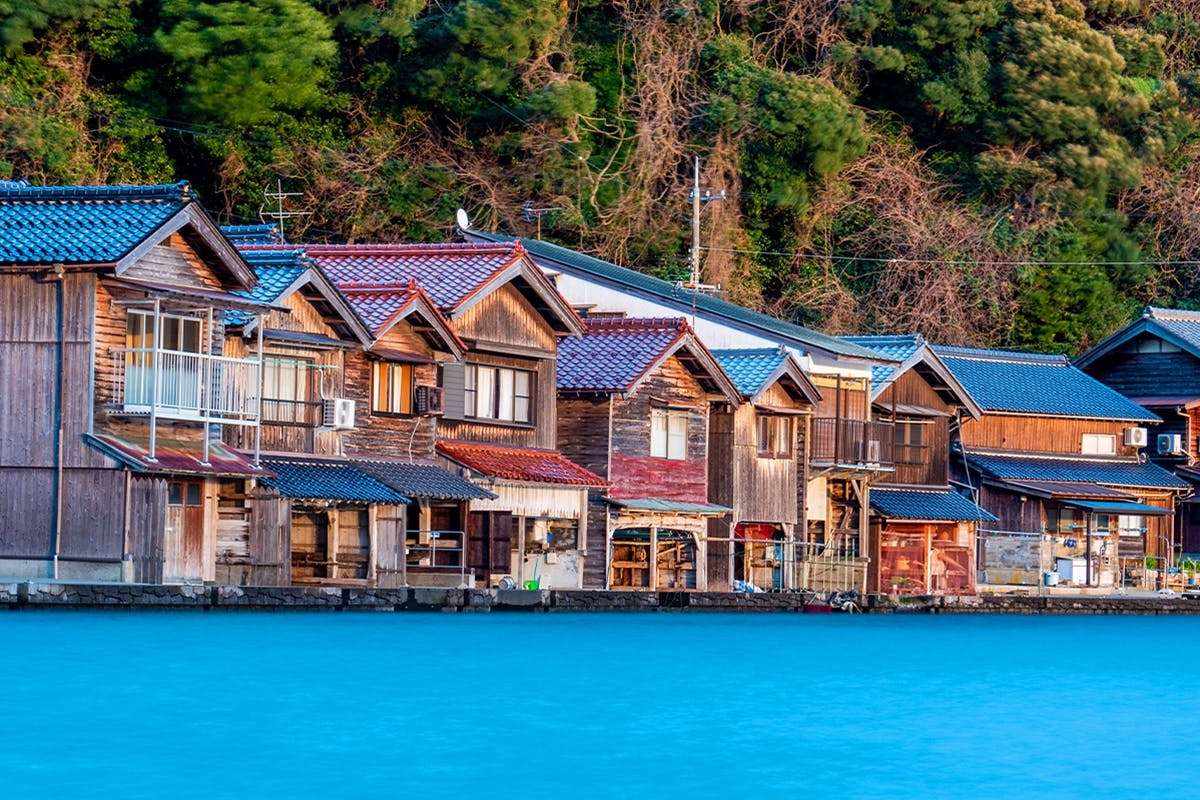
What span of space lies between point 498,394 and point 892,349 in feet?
47.5

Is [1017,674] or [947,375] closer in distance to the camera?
[1017,674]

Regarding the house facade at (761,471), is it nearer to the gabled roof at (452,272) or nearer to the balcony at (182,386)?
the gabled roof at (452,272)

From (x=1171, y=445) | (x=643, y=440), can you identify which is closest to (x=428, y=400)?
(x=643, y=440)

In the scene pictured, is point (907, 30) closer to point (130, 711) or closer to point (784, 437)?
point (784, 437)

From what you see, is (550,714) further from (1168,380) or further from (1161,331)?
(1168,380)

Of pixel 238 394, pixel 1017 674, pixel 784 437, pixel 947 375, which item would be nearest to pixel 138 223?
pixel 238 394

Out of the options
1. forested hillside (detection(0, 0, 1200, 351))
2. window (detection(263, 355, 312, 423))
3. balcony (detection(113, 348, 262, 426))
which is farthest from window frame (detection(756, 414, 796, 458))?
balcony (detection(113, 348, 262, 426))

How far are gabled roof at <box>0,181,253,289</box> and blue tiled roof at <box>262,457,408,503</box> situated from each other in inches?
160

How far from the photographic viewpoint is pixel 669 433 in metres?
49.4

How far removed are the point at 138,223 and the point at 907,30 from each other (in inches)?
1544

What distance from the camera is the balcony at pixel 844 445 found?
53719 millimetres

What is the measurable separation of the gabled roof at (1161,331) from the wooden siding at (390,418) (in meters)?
29.0

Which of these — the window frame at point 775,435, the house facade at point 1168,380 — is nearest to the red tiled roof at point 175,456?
the window frame at point 775,435

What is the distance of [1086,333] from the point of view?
7181 cm
